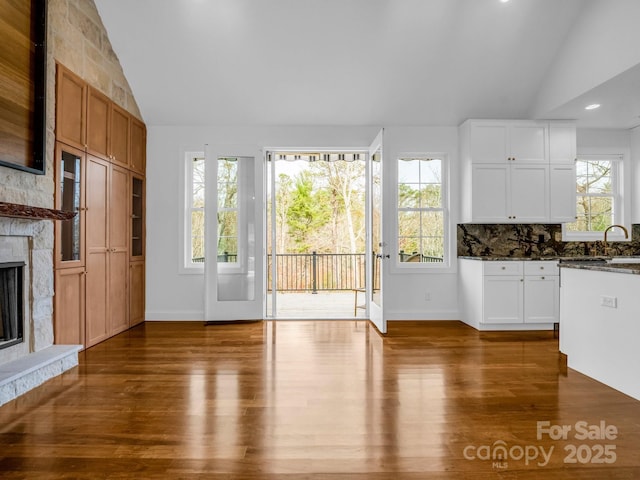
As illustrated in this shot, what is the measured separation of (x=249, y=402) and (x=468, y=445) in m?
1.34

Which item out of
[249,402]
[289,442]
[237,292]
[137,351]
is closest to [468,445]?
[289,442]

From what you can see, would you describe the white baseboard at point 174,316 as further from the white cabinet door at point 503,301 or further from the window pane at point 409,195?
the white cabinet door at point 503,301

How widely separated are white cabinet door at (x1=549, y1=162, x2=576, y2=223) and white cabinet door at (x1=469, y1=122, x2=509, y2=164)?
2.13ft

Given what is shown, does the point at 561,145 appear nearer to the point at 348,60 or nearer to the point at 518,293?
the point at 518,293

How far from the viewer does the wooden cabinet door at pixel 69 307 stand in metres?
3.52

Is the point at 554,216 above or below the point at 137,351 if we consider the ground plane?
above

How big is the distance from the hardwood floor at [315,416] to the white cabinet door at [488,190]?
Result: 171cm

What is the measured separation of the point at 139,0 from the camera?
407cm

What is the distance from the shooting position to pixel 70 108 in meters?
3.67

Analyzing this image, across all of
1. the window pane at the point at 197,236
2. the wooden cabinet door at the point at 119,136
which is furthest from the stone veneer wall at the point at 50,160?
the window pane at the point at 197,236

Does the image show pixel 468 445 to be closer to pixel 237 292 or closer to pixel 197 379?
pixel 197 379

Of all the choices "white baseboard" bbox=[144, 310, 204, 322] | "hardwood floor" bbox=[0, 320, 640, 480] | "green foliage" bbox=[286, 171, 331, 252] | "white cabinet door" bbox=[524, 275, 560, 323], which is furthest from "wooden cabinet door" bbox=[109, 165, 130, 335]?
"green foliage" bbox=[286, 171, 331, 252]

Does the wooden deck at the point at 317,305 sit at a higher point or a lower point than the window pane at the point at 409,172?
lower

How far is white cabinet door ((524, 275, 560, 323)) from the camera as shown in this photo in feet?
15.6
